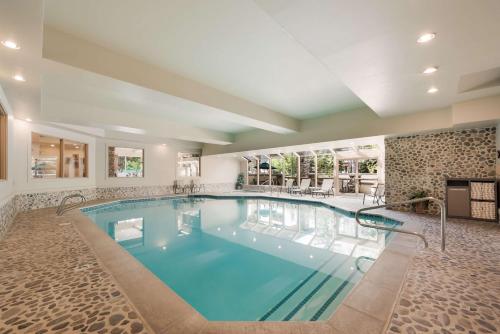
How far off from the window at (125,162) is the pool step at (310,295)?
10747 mm

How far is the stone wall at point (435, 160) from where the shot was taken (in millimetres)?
5809

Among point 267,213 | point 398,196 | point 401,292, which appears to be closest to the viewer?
point 401,292

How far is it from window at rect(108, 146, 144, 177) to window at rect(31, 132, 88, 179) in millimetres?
1407

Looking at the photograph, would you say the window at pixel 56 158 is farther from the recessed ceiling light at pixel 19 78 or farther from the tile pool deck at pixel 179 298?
the tile pool deck at pixel 179 298

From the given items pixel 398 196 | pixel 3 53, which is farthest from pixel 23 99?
pixel 398 196

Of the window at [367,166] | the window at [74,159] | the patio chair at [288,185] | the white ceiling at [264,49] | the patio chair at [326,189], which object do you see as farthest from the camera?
the patio chair at [288,185]

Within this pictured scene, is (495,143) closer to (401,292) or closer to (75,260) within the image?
(401,292)

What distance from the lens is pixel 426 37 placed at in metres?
2.75

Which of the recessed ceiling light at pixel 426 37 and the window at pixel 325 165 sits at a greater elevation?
the recessed ceiling light at pixel 426 37

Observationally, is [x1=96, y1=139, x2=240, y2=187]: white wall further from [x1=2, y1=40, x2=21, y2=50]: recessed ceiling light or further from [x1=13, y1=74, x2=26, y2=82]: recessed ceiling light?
[x1=2, y1=40, x2=21, y2=50]: recessed ceiling light

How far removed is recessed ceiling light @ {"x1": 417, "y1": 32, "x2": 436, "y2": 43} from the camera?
2.69 m

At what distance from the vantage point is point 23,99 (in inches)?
181

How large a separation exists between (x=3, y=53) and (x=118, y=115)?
4.60 meters

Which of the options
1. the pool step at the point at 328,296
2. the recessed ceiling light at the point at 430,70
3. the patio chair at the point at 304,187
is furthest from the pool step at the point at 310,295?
the patio chair at the point at 304,187
